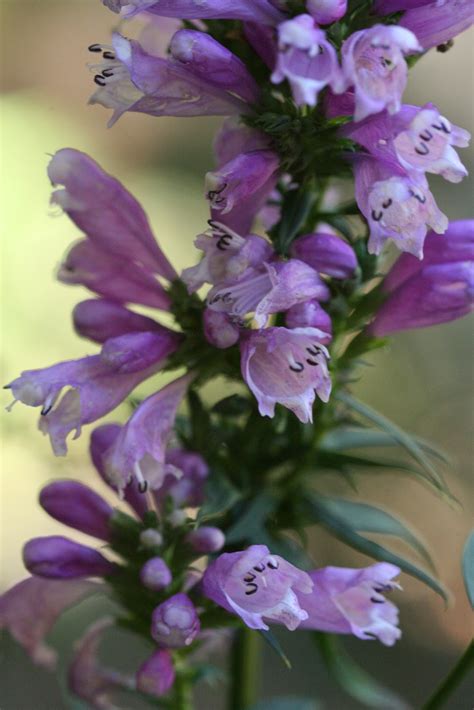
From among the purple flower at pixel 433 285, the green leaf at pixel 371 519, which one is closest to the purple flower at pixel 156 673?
the green leaf at pixel 371 519

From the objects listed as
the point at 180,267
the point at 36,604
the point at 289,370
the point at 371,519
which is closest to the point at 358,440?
the point at 371,519

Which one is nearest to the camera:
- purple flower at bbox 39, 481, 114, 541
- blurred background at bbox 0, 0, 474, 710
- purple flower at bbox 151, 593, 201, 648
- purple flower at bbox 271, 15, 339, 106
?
purple flower at bbox 271, 15, 339, 106

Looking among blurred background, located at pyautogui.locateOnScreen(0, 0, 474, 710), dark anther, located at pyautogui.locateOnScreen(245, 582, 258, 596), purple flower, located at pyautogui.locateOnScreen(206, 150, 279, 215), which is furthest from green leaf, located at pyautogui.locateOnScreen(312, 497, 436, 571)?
blurred background, located at pyautogui.locateOnScreen(0, 0, 474, 710)

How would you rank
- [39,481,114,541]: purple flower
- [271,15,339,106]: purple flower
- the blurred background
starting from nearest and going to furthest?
1. [271,15,339,106]: purple flower
2. [39,481,114,541]: purple flower
3. the blurred background

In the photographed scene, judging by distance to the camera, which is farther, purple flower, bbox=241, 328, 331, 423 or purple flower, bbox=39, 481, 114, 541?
purple flower, bbox=39, 481, 114, 541

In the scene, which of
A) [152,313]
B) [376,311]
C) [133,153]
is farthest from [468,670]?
[133,153]

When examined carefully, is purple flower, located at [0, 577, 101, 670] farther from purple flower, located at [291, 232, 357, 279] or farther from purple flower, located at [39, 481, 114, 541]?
purple flower, located at [291, 232, 357, 279]

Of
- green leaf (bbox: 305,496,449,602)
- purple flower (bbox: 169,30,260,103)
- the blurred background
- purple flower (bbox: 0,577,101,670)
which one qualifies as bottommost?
the blurred background

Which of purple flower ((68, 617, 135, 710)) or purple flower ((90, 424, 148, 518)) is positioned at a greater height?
purple flower ((90, 424, 148, 518))

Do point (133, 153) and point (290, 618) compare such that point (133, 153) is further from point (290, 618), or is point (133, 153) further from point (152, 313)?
point (290, 618)
